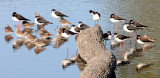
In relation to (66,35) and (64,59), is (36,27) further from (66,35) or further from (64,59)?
(64,59)

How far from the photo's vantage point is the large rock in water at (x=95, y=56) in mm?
11456

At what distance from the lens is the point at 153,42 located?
17.5m

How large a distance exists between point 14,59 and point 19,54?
3.02ft


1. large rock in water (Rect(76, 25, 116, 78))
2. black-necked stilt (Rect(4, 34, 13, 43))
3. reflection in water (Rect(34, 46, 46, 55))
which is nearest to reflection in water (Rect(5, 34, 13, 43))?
black-necked stilt (Rect(4, 34, 13, 43))

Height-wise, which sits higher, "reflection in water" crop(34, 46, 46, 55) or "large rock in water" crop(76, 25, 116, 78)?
"large rock in water" crop(76, 25, 116, 78)

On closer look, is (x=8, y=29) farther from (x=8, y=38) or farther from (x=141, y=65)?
(x=141, y=65)

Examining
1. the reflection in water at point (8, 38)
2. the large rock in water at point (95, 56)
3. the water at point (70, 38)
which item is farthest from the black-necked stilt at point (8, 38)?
the large rock in water at point (95, 56)

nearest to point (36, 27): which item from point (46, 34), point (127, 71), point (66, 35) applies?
point (46, 34)

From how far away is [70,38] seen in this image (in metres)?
19.4

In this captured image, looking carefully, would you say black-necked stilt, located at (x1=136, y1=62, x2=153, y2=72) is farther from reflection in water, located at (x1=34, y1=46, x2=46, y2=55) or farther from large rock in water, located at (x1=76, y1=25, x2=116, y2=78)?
reflection in water, located at (x1=34, y1=46, x2=46, y2=55)

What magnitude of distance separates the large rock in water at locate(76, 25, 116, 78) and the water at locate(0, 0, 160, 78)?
0.60 metres

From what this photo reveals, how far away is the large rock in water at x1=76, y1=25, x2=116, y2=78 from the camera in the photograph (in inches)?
451

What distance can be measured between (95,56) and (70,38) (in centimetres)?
584

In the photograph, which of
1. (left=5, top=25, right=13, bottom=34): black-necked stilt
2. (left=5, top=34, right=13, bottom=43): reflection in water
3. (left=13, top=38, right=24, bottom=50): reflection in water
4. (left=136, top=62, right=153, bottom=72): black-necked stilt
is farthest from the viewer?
(left=5, top=25, right=13, bottom=34): black-necked stilt
